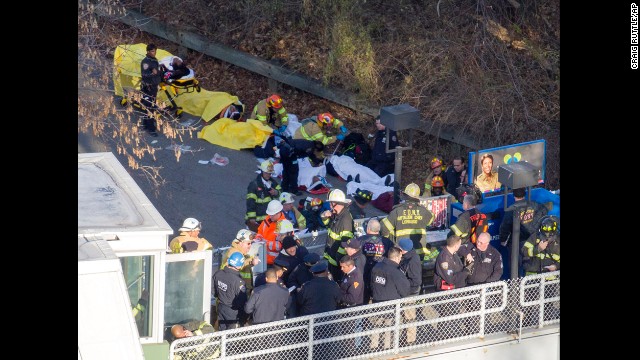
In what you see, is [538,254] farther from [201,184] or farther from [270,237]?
[201,184]

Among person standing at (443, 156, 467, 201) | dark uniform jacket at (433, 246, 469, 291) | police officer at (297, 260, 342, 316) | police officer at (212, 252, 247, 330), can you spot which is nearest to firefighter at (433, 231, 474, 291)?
dark uniform jacket at (433, 246, 469, 291)

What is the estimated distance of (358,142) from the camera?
17672 millimetres

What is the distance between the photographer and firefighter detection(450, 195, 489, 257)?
1231 cm

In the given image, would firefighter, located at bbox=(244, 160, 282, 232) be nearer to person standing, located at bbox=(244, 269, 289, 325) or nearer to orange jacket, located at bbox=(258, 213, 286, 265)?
orange jacket, located at bbox=(258, 213, 286, 265)

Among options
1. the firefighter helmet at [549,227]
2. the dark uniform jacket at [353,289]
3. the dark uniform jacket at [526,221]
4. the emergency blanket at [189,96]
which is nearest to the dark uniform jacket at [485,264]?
the firefighter helmet at [549,227]

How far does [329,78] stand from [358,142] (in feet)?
10.3

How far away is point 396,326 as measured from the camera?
34.3 ft

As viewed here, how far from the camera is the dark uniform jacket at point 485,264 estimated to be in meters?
11.5

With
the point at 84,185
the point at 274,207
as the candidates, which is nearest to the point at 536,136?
the point at 274,207

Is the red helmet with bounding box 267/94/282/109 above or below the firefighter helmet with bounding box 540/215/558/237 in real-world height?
above

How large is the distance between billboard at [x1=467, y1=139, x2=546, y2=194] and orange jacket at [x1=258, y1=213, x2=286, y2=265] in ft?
8.75

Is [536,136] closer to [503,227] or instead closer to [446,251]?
[503,227]

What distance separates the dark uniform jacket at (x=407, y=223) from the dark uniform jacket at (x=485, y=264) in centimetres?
92
